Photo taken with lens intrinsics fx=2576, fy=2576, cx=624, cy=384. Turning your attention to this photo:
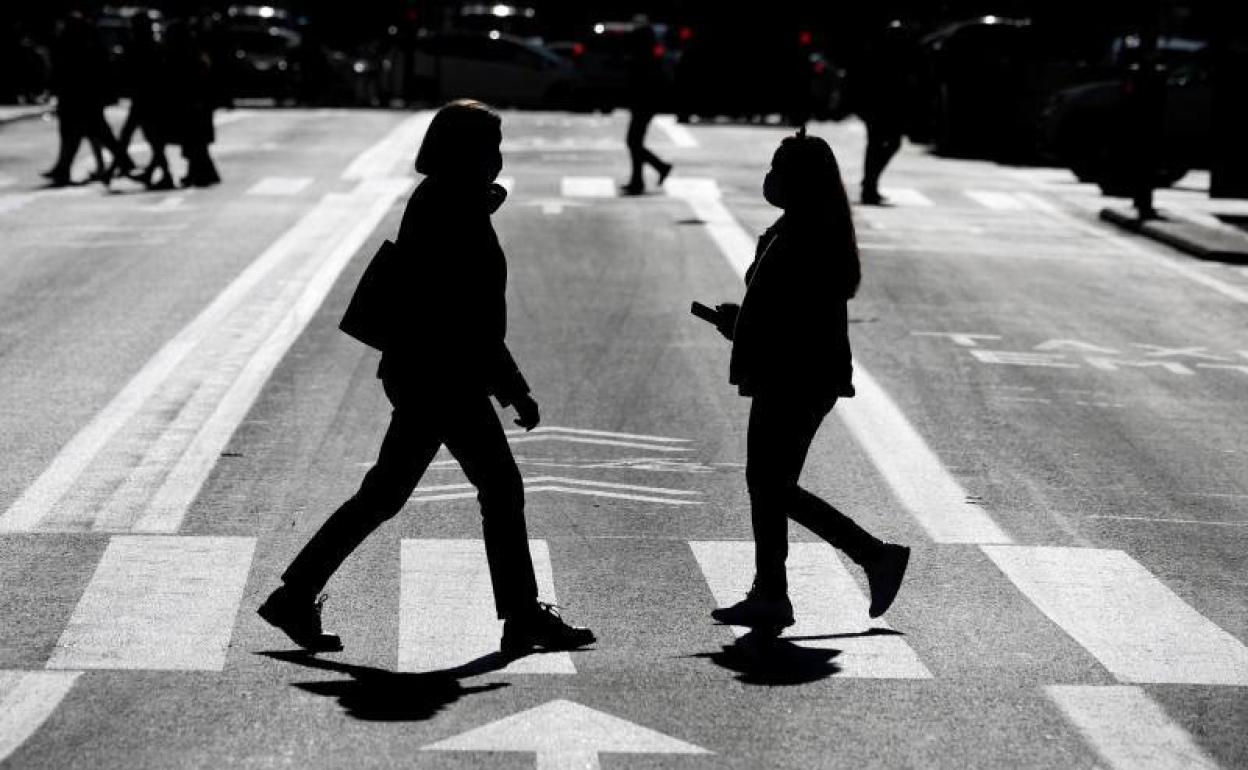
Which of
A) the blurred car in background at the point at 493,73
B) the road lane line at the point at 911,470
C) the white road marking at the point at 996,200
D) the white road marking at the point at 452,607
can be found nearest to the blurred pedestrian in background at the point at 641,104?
the white road marking at the point at 996,200

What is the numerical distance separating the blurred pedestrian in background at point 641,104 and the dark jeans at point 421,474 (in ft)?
63.2

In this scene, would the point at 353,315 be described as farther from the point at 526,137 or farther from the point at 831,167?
the point at 526,137

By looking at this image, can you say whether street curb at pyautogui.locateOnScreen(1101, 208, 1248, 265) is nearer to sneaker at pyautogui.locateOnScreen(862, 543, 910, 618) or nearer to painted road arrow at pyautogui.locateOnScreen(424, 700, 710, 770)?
sneaker at pyautogui.locateOnScreen(862, 543, 910, 618)

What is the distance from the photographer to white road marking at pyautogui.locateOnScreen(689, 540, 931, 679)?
7.67 m

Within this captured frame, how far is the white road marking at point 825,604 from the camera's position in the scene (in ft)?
25.2

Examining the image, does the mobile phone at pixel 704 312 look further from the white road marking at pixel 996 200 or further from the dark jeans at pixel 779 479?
the white road marking at pixel 996 200

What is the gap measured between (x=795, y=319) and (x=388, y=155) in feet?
80.8

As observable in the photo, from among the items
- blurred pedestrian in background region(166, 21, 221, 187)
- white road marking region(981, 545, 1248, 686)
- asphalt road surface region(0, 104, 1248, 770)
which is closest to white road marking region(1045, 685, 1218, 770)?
asphalt road surface region(0, 104, 1248, 770)

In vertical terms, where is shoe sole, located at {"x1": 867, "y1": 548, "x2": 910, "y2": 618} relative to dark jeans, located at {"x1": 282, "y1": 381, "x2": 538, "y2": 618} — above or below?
below

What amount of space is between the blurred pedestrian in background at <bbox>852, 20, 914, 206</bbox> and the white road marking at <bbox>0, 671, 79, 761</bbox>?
1967 centimetres

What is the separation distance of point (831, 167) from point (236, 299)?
9381mm

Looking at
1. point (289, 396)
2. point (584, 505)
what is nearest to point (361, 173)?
point (289, 396)

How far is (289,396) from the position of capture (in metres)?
12.8

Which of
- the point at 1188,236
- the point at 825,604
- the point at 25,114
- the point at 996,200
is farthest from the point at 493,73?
the point at 825,604
